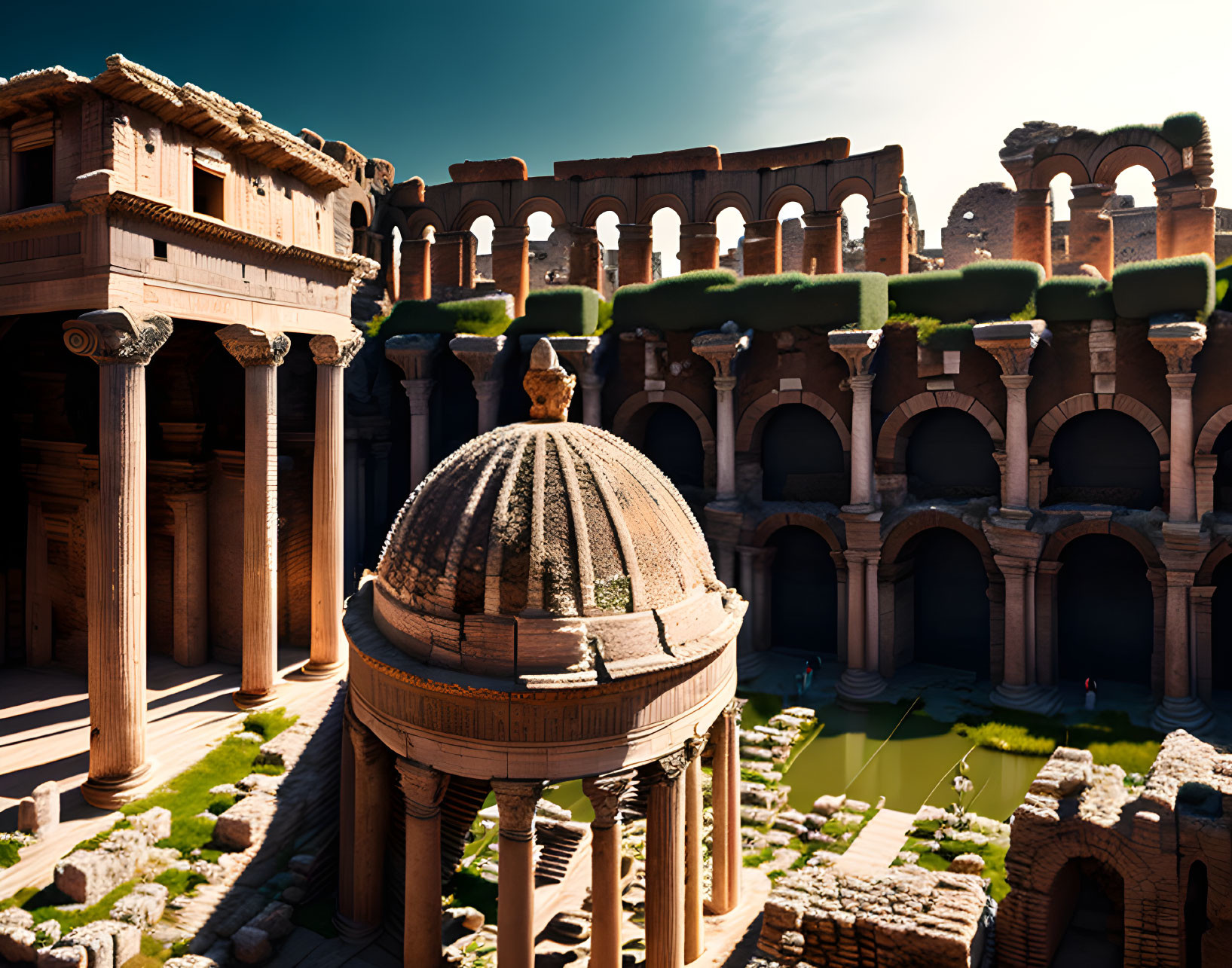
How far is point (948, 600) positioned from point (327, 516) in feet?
41.6

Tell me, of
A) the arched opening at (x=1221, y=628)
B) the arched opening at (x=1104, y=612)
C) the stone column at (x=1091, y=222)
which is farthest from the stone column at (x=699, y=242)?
the arched opening at (x=1221, y=628)

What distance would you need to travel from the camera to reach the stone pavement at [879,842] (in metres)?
12.5

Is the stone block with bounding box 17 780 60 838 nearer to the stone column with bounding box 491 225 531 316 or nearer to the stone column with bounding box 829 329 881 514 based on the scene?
the stone column with bounding box 829 329 881 514

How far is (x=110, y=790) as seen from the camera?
11.4 metres

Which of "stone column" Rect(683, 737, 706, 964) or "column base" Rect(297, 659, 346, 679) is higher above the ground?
"column base" Rect(297, 659, 346, 679)

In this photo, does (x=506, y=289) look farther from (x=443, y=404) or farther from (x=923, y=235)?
(x=923, y=235)

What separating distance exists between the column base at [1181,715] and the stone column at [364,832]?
13228mm

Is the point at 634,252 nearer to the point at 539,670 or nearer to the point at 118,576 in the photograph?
the point at 118,576

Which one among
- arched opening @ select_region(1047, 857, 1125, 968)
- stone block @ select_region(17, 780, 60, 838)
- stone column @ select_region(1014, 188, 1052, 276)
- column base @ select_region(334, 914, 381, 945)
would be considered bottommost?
arched opening @ select_region(1047, 857, 1125, 968)

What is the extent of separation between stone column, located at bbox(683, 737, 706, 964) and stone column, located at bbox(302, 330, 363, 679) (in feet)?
25.4

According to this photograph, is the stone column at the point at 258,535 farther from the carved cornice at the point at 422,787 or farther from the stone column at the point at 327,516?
the carved cornice at the point at 422,787

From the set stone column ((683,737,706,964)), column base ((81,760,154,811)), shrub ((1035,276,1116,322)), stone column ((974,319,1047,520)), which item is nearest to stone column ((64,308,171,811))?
column base ((81,760,154,811))

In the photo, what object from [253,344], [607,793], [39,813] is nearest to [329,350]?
[253,344]

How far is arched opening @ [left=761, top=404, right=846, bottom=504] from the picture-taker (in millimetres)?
20594
